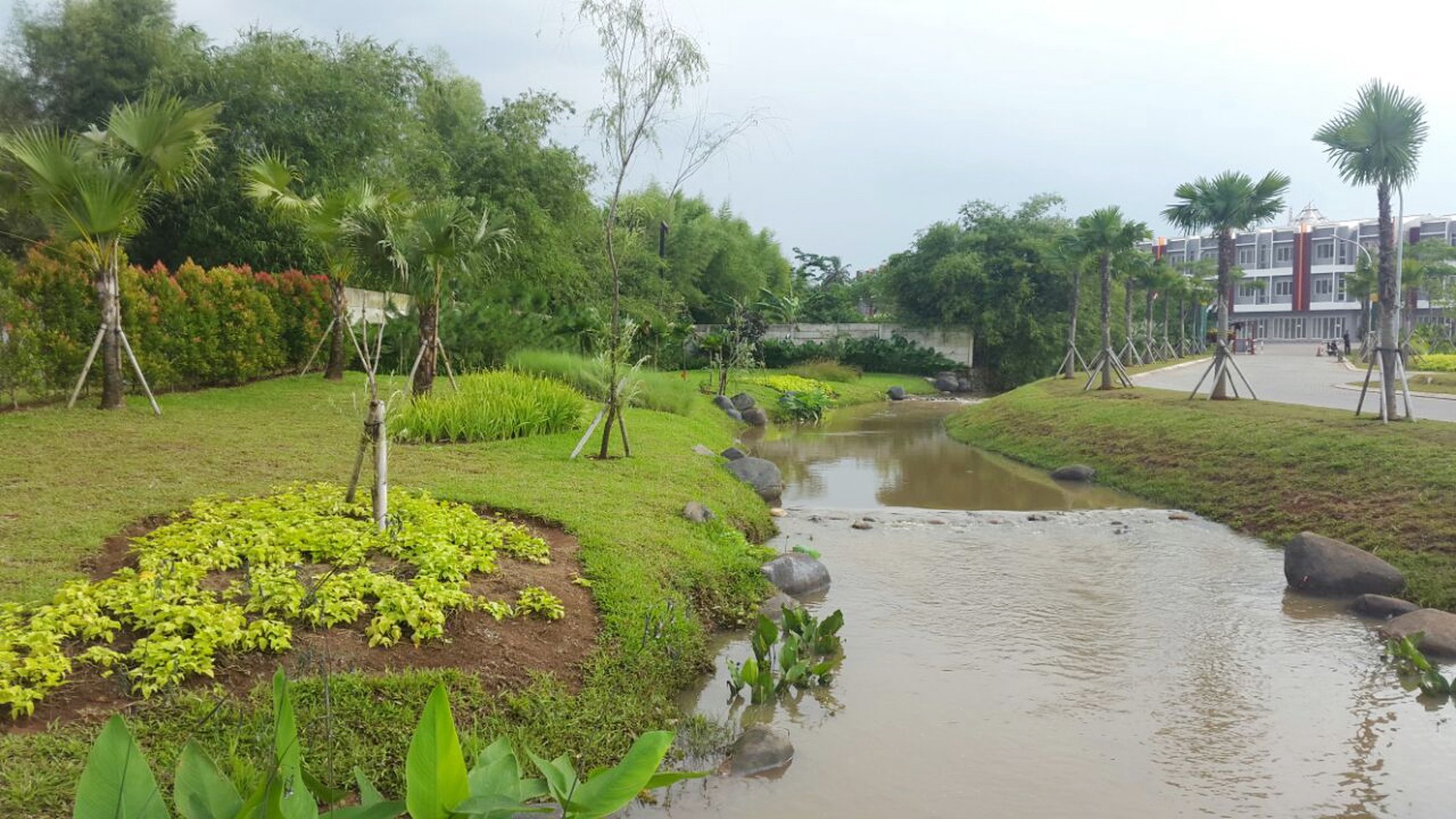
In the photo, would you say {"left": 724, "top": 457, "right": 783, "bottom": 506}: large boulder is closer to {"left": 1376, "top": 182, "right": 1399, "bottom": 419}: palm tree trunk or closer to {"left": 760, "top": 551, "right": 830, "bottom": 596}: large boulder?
{"left": 760, "top": 551, "right": 830, "bottom": 596}: large boulder

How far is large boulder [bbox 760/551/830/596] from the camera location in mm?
8484

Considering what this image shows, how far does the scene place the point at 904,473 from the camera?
16.5m

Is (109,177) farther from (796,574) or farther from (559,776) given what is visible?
(559,776)

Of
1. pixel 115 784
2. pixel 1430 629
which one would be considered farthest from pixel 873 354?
pixel 115 784

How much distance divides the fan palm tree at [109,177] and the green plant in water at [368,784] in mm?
10264

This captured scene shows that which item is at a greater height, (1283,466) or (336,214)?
(336,214)

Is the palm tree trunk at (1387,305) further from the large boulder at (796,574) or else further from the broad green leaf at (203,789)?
the broad green leaf at (203,789)

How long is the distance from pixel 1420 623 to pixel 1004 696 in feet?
11.2

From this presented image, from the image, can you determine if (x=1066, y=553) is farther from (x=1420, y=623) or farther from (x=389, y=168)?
(x=389, y=168)

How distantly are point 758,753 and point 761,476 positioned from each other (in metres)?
8.17

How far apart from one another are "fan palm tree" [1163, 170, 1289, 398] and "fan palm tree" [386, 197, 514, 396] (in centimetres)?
1286

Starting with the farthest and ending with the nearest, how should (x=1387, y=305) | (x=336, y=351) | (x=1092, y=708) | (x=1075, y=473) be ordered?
(x=336, y=351)
(x=1075, y=473)
(x=1387, y=305)
(x=1092, y=708)

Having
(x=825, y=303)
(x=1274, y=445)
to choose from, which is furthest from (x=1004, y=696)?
(x=825, y=303)

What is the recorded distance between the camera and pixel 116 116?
444 inches
